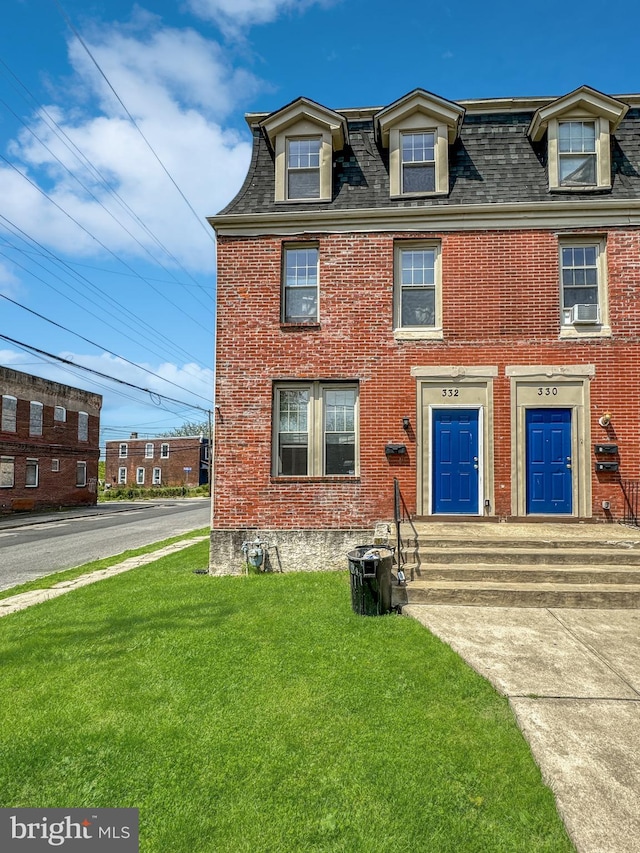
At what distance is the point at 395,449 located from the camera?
10.1 meters

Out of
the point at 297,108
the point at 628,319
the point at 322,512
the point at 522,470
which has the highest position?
the point at 297,108

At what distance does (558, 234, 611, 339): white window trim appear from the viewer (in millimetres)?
10102

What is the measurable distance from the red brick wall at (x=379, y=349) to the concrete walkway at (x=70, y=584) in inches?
111

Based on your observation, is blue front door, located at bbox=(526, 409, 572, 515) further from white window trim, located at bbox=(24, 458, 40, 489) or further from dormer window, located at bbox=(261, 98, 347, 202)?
white window trim, located at bbox=(24, 458, 40, 489)

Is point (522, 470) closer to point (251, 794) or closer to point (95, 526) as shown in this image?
point (251, 794)

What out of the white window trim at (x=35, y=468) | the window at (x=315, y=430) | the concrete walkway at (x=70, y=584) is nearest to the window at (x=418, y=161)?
the window at (x=315, y=430)

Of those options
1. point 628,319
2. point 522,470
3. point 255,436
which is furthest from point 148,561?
point 628,319

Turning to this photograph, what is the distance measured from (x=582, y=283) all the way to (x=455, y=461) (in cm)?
448

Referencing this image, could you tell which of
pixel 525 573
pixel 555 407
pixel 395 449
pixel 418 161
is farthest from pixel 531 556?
pixel 418 161

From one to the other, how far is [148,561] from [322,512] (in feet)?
16.5

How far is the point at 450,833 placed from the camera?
2.78 m

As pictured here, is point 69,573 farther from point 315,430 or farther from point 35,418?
point 35,418

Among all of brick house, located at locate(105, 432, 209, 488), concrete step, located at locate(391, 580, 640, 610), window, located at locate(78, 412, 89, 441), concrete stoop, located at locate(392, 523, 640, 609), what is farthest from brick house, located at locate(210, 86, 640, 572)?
brick house, located at locate(105, 432, 209, 488)

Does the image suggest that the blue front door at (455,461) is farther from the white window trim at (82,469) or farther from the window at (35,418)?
the white window trim at (82,469)
